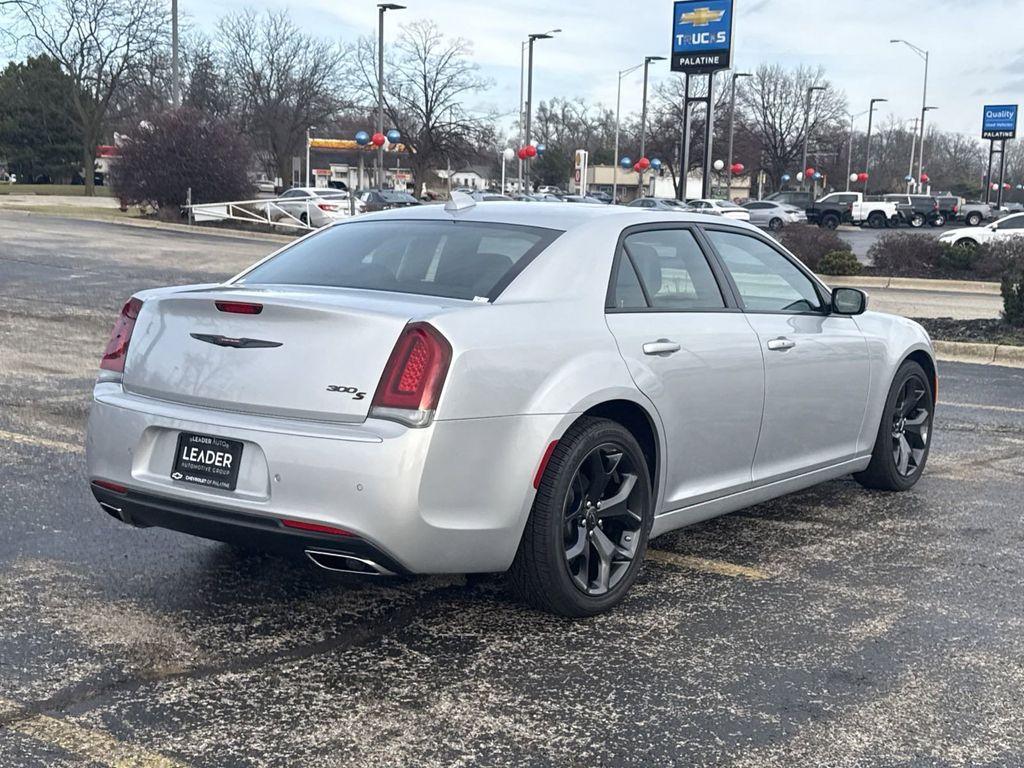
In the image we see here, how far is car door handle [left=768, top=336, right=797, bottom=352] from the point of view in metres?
5.59

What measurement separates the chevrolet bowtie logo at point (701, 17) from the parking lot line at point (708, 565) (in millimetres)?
36255

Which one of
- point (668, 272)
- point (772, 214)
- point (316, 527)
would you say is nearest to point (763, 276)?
point (668, 272)

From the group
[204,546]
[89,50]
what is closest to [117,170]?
[89,50]

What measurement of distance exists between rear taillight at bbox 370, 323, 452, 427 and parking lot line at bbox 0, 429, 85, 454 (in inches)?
145

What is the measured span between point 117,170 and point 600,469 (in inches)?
1396

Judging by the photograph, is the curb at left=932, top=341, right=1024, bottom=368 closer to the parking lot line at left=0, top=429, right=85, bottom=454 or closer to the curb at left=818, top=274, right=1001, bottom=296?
the curb at left=818, top=274, right=1001, bottom=296

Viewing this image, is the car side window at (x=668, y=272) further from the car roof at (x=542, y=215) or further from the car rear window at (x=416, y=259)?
the car rear window at (x=416, y=259)

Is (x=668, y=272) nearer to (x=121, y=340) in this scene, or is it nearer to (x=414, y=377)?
(x=414, y=377)

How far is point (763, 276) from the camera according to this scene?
5957 millimetres

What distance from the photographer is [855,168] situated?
418 feet

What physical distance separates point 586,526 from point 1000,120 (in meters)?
85.8

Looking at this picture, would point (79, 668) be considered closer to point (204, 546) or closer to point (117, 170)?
point (204, 546)

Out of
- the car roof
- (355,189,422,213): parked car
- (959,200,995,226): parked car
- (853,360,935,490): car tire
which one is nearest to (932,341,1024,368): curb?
(853,360,935,490): car tire

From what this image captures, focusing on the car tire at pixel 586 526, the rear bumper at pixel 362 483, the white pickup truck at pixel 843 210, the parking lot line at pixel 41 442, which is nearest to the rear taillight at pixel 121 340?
the rear bumper at pixel 362 483
